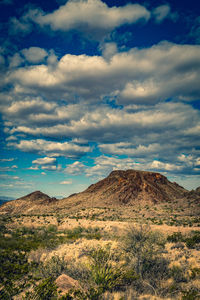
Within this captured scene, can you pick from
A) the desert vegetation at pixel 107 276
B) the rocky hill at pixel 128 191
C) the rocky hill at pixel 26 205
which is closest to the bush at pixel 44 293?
the desert vegetation at pixel 107 276

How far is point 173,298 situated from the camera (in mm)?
6988

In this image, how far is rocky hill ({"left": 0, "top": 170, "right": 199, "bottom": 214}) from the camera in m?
72.9

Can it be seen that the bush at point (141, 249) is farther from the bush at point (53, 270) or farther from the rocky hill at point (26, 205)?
the rocky hill at point (26, 205)

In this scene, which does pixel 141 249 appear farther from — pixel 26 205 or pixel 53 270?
pixel 26 205

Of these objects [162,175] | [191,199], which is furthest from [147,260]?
[162,175]

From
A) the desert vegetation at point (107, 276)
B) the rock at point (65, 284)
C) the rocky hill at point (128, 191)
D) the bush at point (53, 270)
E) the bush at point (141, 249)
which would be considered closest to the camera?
the desert vegetation at point (107, 276)

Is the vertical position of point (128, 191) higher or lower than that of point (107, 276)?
lower

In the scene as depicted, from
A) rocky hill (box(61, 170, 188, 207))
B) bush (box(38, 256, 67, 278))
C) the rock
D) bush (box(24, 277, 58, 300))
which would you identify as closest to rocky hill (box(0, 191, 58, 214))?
rocky hill (box(61, 170, 188, 207))

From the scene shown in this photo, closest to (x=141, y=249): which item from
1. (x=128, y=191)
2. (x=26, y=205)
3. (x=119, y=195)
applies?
(x=119, y=195)

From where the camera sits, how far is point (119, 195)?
77812 mm

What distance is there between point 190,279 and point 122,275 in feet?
12.9

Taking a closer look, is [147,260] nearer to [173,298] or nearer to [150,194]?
[173,298]

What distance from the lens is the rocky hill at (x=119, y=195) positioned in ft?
239

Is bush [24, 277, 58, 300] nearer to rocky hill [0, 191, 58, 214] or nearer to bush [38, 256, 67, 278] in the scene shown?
bush [38, 256, 67, 278]
